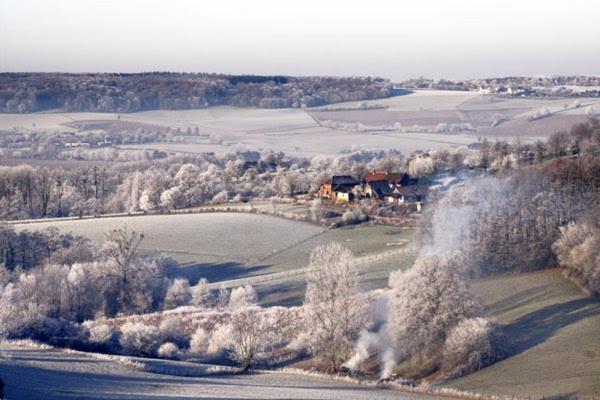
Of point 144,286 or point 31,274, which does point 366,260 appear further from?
point 31,274

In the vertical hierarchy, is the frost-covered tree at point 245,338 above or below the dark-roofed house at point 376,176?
below

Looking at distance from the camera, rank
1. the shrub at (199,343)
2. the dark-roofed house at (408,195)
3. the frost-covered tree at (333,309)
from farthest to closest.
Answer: the dark-roofed house at (408,195) → the shrub at (199,343) → the frost-covered tree at (333,309)

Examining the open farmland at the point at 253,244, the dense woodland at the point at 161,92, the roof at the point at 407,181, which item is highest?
the dense woodland at the point at 161,92

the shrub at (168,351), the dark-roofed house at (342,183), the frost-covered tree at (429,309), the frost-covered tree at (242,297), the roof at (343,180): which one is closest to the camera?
the frost-covered tree at (429,309)

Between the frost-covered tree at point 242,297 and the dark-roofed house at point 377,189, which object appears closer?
the frost-covered tree at point 242,297

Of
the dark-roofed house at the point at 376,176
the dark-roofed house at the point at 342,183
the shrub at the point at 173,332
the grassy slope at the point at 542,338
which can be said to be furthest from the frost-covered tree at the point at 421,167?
the shrub at the point at 173,332

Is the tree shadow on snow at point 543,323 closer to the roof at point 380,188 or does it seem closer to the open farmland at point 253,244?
the open farmland at point 253,244

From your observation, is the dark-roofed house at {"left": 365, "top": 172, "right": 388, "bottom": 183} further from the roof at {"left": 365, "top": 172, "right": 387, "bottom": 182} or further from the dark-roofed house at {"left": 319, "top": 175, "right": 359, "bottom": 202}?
the dark-roofed house at {"left": 319, "top": 175, "right": 359, "bottom": 202}
